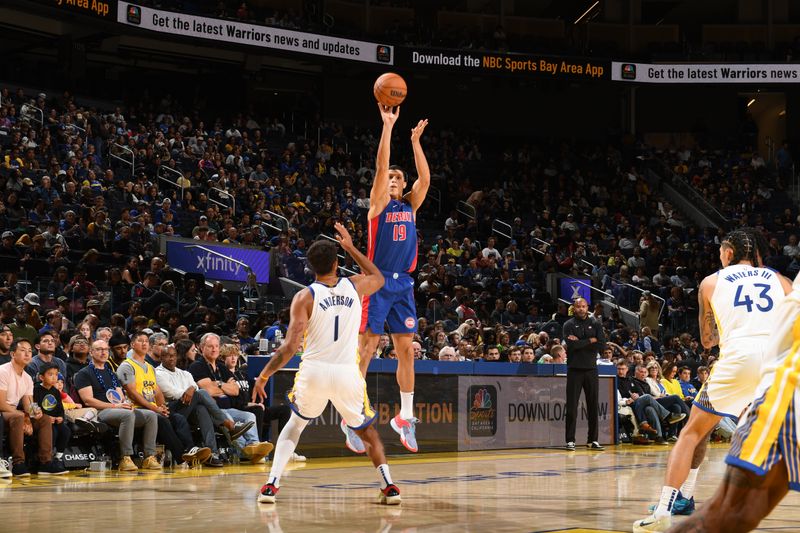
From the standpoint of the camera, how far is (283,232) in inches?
895

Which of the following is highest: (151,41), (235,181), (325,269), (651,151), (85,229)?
(151,41)

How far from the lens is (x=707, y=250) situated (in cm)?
2888

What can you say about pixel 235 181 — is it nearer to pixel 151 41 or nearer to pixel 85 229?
pixel 85 229

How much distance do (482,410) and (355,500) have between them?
7062 millimetres

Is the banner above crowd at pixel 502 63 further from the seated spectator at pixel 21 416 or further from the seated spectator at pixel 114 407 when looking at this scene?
the seated spectator at pixel 21 416

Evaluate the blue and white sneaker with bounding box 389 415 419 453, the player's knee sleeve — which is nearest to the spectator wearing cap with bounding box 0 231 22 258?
the blue and white sneaker with bounding box 389 415 419 453

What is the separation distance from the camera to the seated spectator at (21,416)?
980 cm

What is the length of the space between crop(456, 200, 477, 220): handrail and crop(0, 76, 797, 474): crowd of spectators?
0.30ft

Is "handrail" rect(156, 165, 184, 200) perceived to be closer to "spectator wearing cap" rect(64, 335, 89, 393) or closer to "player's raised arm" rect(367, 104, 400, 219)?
"spectator wearing cap" rect(64, 335, 89, 393)

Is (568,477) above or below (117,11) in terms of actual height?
below

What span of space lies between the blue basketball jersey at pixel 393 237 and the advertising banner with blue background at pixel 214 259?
11.0 m

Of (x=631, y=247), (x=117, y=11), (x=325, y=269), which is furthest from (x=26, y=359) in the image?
(x=631, y=247)

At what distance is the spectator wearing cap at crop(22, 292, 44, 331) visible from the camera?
13963mm

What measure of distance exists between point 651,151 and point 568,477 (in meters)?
27.2
